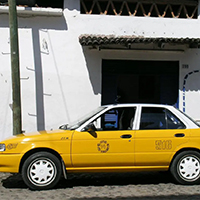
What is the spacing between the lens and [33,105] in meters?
9.93

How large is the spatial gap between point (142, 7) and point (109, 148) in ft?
20.2

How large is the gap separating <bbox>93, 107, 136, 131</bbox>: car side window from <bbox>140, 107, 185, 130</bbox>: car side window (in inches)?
9.4

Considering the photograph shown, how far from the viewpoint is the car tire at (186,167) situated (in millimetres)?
6102

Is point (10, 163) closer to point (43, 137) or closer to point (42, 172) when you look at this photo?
point (42, 172)

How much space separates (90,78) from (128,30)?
1997 millimetres

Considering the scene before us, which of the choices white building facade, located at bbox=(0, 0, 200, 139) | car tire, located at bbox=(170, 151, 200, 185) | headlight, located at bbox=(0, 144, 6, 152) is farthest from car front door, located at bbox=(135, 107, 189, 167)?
white building facade, located at bbox=(0, 0, 200, 139)

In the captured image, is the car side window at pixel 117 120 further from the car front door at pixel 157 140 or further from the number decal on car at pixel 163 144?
the number decal on car at pixel 163 144

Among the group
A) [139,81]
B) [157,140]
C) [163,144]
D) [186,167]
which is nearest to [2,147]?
[157,140]

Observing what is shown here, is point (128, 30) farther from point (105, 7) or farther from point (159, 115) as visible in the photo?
point (159, 115)

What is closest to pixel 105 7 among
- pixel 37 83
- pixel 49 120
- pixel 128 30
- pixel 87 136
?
pixel 128 30

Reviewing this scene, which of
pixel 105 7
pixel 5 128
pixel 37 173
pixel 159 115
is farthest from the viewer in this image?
pixel 105 7

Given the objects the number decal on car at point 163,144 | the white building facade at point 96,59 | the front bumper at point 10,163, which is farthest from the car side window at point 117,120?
the white building facade at point 96,59

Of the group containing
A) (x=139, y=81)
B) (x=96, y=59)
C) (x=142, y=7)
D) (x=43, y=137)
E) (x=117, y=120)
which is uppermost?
(x=142, y=7)

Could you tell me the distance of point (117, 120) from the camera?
6316 millimetres
